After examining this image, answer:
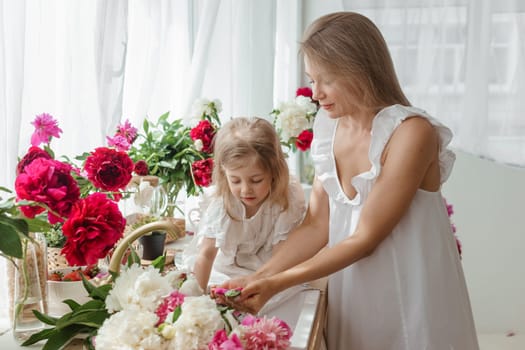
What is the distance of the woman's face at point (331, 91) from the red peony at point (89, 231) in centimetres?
67

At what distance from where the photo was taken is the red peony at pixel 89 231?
3.44ft

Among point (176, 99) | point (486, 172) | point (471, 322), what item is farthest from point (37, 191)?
point (486, 172)

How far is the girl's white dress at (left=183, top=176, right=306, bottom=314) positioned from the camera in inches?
66.3

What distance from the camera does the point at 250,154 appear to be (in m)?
1.63

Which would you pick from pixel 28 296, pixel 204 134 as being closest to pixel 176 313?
pixel 28 296

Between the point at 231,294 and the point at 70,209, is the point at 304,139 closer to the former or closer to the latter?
the point at 231,294

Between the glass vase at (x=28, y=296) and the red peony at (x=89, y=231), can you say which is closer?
the red peony at (x=89, y=231)

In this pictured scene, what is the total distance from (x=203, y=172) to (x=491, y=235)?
2.14m

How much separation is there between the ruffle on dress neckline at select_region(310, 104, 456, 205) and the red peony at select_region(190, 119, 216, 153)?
0.45m

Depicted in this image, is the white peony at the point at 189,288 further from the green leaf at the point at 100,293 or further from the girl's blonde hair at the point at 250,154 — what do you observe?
the girl's blonde hair at the point at 250,154

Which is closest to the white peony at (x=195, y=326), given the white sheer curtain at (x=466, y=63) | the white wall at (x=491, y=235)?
the white sheer curtain at (x=466, y=63)

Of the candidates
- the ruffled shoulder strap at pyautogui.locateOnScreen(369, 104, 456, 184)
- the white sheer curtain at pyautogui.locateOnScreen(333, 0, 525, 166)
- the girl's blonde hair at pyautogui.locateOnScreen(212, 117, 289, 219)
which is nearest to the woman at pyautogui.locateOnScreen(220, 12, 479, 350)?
the ruffled shoulder strap at pyautogui.locateOnScreen(369, 104, 456, 184)

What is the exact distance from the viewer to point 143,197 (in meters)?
1.84

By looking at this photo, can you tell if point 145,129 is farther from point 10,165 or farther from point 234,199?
point 10,165
